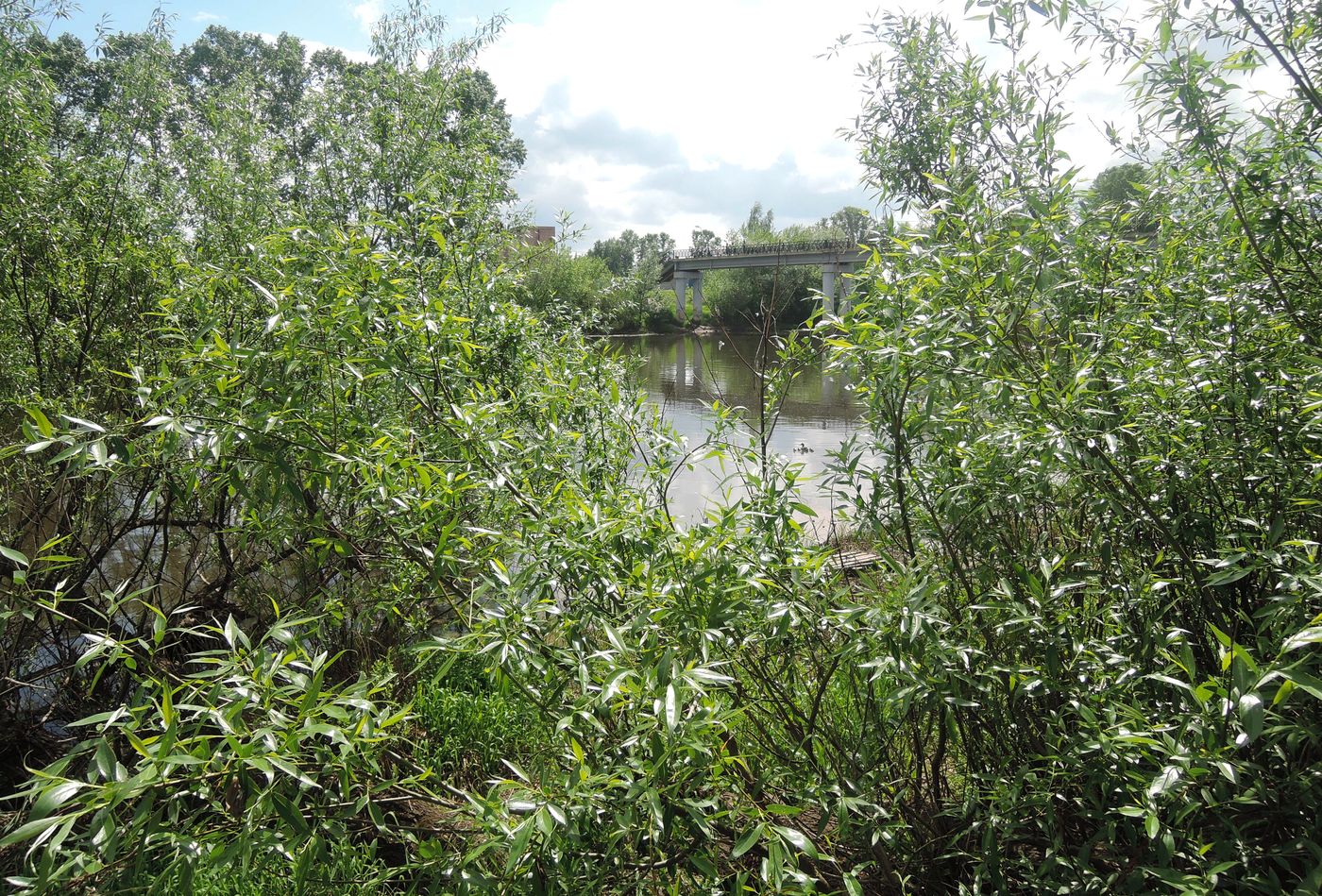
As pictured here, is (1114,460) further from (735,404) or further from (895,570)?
(735,404)

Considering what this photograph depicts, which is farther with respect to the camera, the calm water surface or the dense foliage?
the calm water surface

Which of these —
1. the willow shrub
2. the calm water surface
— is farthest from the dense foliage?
the calm water surface

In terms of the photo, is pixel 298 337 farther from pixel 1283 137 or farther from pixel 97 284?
pixel 97 284

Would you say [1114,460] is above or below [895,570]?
above

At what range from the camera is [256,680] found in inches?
66.9

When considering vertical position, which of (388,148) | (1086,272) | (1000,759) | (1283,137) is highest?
(388,148)

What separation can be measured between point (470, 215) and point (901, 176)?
10.4 feet

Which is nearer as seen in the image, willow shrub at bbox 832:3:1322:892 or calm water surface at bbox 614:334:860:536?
willow shrub at bbox 832:3:1322:892

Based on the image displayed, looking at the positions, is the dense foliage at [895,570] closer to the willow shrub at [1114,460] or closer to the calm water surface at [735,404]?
the willow shrub at [1114,460]

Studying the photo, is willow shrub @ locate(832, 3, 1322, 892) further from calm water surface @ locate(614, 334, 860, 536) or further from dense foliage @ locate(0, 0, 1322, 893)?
calm water surface @ locate(614, 334, 860, 536)

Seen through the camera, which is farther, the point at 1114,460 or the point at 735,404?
the point at 735,404

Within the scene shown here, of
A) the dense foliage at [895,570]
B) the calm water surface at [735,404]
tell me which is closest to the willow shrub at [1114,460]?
the dense foliage at [895,570]

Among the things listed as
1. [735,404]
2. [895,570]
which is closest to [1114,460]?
[895,570]

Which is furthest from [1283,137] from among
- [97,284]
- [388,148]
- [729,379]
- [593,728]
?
[729,379]
